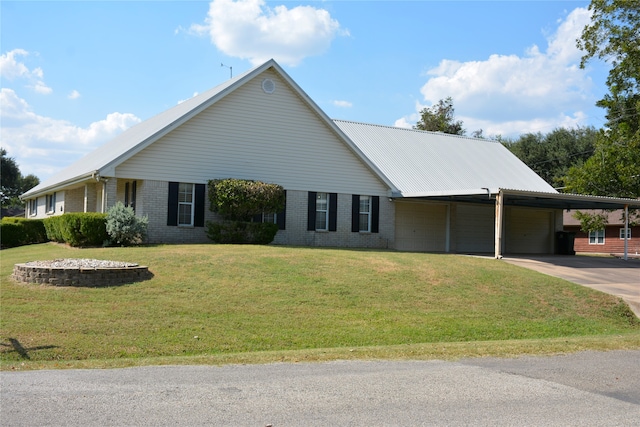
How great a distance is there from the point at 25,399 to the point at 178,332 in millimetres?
5100

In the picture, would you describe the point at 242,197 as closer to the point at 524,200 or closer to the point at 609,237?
the point at 524,200

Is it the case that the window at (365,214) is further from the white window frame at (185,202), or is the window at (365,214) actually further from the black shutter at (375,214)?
the white window frame at (185,202)

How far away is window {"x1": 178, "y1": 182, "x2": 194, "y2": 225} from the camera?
23.2 meters

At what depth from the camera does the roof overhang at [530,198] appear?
22.0 m

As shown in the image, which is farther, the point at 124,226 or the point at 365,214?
the point at 365,214

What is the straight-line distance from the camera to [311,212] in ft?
84.3

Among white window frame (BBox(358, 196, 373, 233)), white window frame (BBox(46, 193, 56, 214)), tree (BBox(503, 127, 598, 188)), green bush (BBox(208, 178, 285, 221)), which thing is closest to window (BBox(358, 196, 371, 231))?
white window frame (BBox(358, 196, 373, 233))

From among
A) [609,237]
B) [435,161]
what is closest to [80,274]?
[435,161]

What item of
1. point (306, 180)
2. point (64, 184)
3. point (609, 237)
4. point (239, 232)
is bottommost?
point (609, 237)

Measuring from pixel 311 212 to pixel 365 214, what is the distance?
2.69 m

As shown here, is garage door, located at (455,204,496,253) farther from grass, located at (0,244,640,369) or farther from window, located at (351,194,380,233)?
grass, located at (0,244,640,369)

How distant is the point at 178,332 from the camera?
11789 mm

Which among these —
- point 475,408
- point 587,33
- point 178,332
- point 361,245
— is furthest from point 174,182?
point 587,33

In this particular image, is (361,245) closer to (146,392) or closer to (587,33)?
(587,33)
